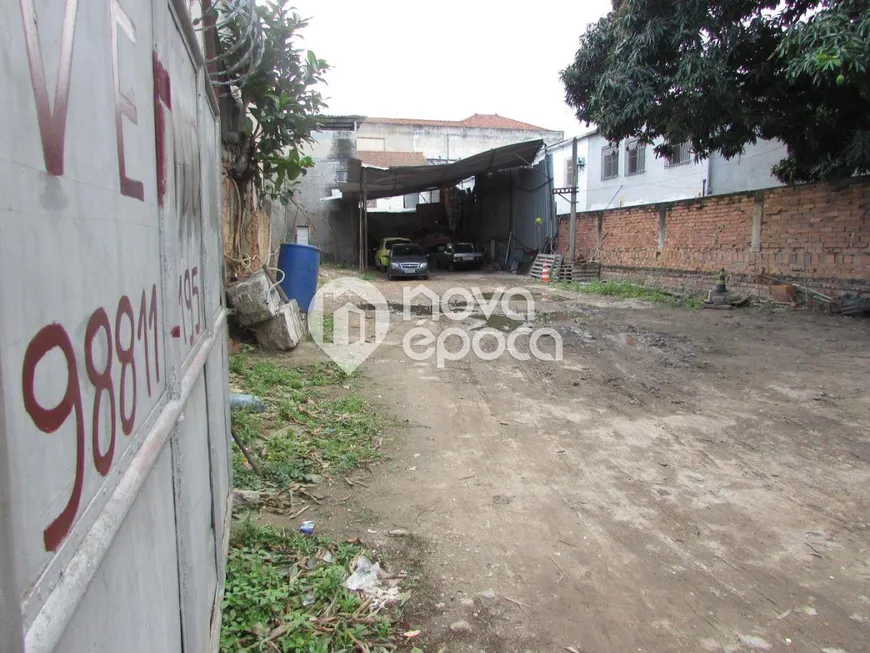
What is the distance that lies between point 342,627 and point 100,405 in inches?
78.6

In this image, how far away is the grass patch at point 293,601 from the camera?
8.21 ft

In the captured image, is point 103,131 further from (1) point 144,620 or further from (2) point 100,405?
(1) point 144,620

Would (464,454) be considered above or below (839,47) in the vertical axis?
below

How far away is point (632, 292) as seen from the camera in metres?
16.5

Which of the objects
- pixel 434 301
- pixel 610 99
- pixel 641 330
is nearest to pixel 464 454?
pixel 641 330

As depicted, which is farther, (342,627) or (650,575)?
(650,575)

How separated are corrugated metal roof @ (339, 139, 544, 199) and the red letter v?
66.9 ft

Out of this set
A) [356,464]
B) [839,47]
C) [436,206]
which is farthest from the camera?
[436,206]

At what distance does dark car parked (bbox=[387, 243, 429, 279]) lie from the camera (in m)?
20.9

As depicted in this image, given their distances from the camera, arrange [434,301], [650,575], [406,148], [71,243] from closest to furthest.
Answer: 1. [71,243]
2. [650,575]
3. [434,301]
4. [406,148]

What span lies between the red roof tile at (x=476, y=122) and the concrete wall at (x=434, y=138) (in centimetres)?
38

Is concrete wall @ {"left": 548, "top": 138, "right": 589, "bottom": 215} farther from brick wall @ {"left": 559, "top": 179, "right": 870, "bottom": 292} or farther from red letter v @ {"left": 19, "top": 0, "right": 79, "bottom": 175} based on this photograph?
red letter v @ {"left": 19, "top": 0, "right": 79, "bottom": 175}

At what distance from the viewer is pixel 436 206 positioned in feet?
111

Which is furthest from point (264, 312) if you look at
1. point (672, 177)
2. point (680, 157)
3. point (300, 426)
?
point (672, 177)
